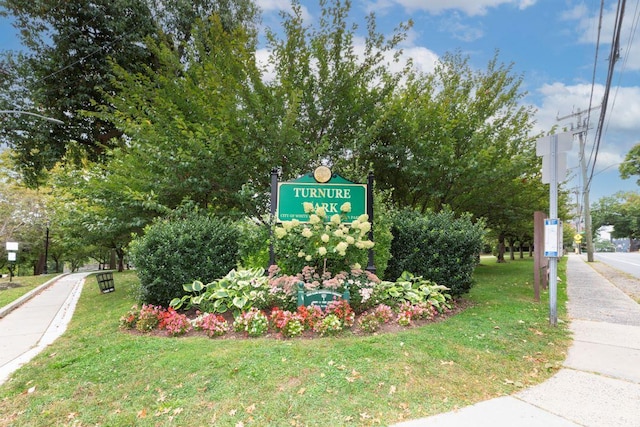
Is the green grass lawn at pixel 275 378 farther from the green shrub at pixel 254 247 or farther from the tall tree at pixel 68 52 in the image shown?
the tall tree at pixel 68 52

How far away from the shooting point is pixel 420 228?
21.1 feet

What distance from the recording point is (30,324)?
6.73m

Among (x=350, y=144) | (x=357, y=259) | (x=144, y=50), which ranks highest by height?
(x=144, y=50)

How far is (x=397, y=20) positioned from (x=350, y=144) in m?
3.23

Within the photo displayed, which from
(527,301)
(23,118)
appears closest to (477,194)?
(527,301)

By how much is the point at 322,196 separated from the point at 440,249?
2.33m

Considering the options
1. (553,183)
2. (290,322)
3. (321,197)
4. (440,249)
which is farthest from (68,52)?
(553,183)

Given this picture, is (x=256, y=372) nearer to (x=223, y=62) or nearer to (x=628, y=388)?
(x=628, y=388)

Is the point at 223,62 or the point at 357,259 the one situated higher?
the point at 223,62

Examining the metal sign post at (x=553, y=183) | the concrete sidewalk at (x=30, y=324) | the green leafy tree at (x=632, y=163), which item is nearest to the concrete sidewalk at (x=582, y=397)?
the metal sign post at (x=553, y=183)

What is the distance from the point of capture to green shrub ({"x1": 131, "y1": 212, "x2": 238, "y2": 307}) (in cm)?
582

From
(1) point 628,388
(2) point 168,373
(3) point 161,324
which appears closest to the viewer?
(1) point 628,388

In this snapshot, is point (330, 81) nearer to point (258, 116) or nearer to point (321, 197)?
point (258, 116)

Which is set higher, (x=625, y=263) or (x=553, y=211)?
(x=553, y=211)
